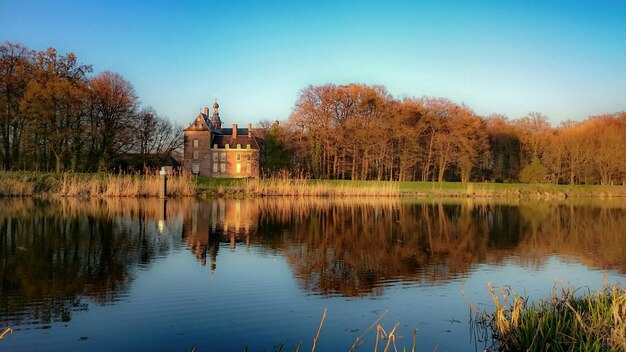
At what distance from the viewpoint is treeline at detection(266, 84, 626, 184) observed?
43.3 m

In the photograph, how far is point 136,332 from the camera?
18.3 ft

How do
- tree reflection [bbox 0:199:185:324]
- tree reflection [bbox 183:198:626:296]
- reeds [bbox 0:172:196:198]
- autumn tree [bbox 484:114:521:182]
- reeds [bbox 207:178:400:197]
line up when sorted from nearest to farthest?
tree reflection [bbox 0:199:185:324], tree reflection [bbox 183:198:626:296], reeds [bbox 0:172:196:198], reeds [bbox 207:178:400:197], autumn tree [bbox 484:114:521:182]

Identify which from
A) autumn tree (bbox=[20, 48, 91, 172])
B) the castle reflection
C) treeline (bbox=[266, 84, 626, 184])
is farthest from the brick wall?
the castle reflection

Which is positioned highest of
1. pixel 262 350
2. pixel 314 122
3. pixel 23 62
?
pixel 23 62

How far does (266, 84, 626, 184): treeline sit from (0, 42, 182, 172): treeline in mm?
12242

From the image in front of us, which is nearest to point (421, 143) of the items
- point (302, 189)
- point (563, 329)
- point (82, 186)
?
point (302, 189)

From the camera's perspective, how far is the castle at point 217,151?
65.2m

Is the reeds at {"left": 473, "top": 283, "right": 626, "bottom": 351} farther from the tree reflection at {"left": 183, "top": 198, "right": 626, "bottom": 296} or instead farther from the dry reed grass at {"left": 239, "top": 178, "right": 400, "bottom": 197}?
the dry reed grass at {"left": 239, "top": 178, "right": 400, "bottom": 197}

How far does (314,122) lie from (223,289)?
36075 mm

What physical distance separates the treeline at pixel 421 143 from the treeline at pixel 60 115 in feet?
40.2

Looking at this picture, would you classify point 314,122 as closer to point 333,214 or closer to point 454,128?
point 454,128

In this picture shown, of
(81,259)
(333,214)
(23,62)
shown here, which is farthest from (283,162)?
(81,259)

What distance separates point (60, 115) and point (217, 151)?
3290 cm

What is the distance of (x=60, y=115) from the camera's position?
35.0 metres
